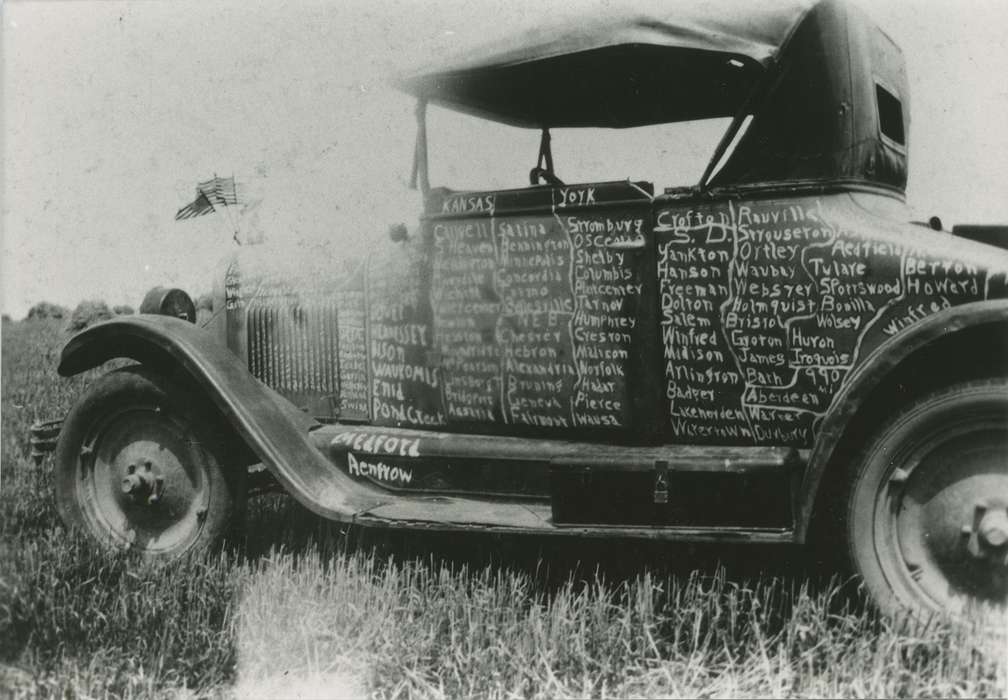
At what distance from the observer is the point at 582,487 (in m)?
2.85

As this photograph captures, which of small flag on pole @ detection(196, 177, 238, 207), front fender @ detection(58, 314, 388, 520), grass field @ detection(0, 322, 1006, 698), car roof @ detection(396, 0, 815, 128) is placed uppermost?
car roof @ detection(396, 0, 815, 128)

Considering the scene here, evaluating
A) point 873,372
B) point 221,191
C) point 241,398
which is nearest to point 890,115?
point 873,372

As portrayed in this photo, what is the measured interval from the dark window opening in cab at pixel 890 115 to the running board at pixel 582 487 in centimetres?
134

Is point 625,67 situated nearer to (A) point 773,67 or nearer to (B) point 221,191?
(A) point 773,67

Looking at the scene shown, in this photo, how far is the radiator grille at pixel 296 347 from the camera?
12.3 feet

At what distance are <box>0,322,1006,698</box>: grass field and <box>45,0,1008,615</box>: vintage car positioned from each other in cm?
22

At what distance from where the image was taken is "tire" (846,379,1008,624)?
2445 millimetres

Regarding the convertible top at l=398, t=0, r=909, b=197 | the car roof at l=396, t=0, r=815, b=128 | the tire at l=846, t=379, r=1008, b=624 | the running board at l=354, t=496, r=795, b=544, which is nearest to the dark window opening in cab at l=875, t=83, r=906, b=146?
the convertible top at l=398, t=0, r=909, b=197

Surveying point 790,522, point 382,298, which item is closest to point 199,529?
point 382,298

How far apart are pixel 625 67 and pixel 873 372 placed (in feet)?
4.94

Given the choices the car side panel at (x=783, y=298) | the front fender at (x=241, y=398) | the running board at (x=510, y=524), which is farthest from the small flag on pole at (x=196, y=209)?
the car side panel at (x=783, y=298)

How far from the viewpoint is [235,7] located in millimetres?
3277

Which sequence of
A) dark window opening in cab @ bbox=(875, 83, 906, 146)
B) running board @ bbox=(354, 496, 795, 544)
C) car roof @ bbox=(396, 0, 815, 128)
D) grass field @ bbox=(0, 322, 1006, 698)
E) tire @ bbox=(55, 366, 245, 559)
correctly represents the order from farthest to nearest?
1. tire @ bbox=(55, 366, 245, 559)
2. dark window opening in cab @ bbox=(875, 83, 906, 146)
3. car roof @ bbox=(396, 0, 815, 128)
4. running board @ bbox=(354, 496, 795, 544)
5. grass field @ bbox=(0, 322, 1006, 698)

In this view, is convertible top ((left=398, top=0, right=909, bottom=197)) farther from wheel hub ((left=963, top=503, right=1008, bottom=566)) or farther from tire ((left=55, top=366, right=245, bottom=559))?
tire ((left=55, top=366, right=245, bottom=559))
